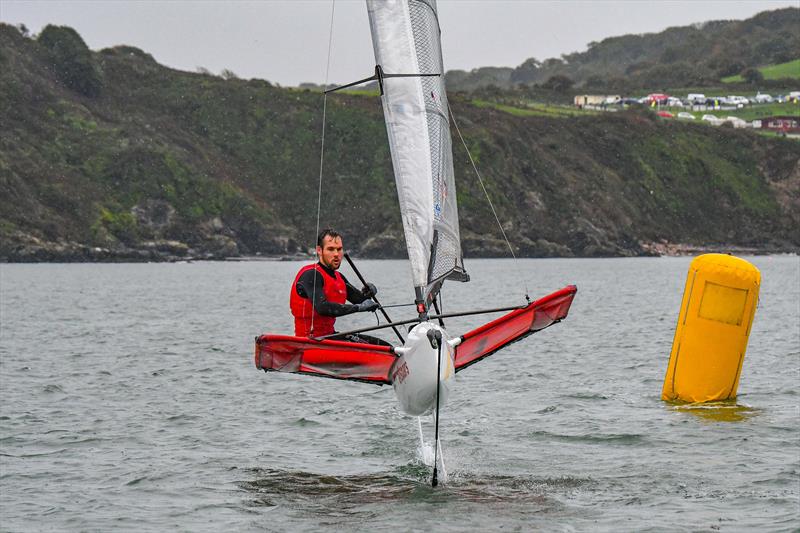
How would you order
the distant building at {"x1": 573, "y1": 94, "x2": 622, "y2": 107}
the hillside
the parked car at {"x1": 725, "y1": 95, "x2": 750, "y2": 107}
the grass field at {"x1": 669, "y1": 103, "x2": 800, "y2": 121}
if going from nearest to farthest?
the hillside < the grass field at {"x1": 669, "y1": 103, "x2": 800, "y2": 121} < the distant building at {"x1": 573, "y1": 94, "x2": 622, "y2": 107} < the parked car at {"x1": 725, "y1": 95, "x2": 750, "y2": 107}

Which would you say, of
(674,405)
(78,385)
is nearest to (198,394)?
(78,385)

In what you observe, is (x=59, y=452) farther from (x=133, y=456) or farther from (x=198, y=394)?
(x=198, y=394)

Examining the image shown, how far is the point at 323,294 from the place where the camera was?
13594mm

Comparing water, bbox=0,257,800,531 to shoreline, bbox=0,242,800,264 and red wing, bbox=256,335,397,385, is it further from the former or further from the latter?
shoreline, bbox=0,242,800,264

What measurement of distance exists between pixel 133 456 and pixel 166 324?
26.6 meters

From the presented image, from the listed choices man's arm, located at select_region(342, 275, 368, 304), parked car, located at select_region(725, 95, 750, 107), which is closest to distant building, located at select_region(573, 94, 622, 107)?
parked car, located at select_region(725, 95, 750, 107)

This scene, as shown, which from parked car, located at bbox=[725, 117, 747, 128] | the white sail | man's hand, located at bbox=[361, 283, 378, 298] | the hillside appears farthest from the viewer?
parked car, located at bbox=[725, 117, 747, 128]

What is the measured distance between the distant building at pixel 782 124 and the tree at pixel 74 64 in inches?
3721

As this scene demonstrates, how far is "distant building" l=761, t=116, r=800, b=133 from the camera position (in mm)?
166125

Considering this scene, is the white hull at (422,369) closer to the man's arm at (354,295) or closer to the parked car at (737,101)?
the man's arm at (354,295)

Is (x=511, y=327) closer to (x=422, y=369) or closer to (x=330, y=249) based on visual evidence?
(x=422, y=369)

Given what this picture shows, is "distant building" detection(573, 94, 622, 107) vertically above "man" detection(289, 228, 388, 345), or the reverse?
A: "distant building" detection(573, 94, 622, 107)

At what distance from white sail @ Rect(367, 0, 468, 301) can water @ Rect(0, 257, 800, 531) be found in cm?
267

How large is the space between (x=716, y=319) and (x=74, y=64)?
413 ft
